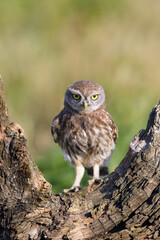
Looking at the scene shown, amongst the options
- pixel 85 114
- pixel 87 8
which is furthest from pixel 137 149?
pixel 87 8

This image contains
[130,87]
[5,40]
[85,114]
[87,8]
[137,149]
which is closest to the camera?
[137,149]

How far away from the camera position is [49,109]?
29.5 ft

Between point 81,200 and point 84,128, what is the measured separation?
4.50 ft

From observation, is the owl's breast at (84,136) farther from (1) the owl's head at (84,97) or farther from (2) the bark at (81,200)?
(2) the bark at (81,200)

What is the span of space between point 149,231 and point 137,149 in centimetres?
66

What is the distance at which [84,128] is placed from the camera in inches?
198

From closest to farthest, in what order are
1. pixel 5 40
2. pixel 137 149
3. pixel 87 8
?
pixel 137 149 < pixel 5 40 < pixel 87 8

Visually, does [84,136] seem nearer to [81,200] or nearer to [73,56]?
[81,200]

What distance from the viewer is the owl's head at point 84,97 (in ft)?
16.4

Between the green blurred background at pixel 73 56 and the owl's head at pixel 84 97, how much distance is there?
2.53 metres

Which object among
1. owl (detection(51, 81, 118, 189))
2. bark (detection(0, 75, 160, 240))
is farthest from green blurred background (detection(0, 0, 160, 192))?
bark (detection(0, 75, 160, 240))

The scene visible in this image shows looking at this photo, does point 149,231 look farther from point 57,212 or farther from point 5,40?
point 5,40

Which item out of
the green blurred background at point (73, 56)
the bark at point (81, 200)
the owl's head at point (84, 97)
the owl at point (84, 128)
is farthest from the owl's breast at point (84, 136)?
the green blurred background at point (73, 56)

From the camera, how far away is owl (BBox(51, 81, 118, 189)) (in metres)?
5.02
